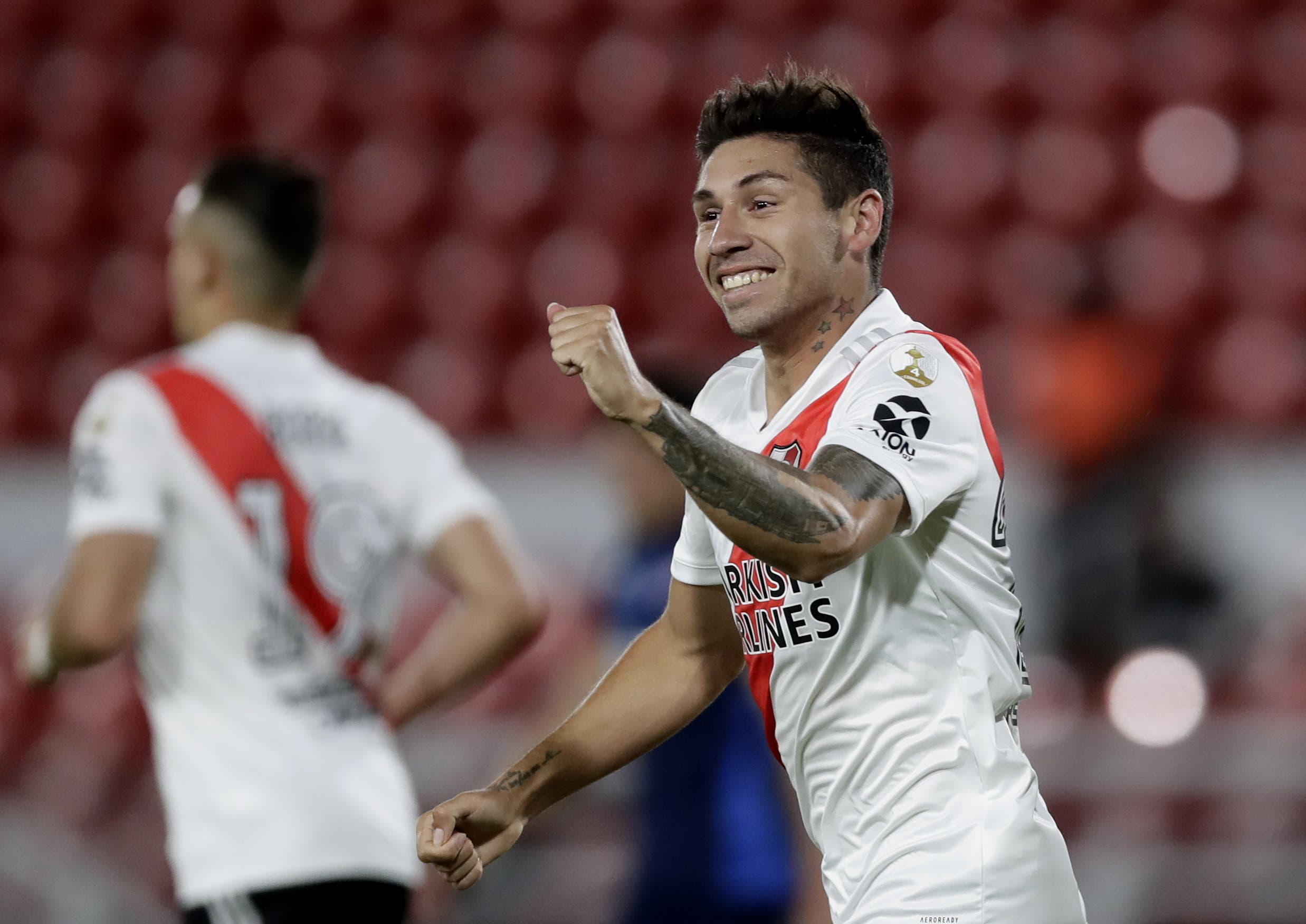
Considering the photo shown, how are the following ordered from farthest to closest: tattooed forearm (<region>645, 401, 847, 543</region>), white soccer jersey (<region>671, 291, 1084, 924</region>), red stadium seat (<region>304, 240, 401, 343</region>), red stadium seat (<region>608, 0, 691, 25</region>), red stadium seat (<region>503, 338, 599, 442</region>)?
1. red stadium seat (<region>608, 0, 691, 25</region>)
2. red stadium seat (<region>304, 240, 401, 343</region>)
3. red stadium seat (<region>503, 338, 599, 442</region>)
4. white soccer jersey (<region>671, 291, 1084, 924</region>)
5. tattooed forearm (<region>645, 401, 847, 543</region>)

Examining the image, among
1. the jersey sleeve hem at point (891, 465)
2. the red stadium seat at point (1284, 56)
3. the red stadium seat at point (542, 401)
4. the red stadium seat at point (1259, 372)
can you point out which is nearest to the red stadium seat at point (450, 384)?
the red stadium seat at point (542, 401)

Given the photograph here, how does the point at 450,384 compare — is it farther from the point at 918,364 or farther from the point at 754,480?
the point at 754,480

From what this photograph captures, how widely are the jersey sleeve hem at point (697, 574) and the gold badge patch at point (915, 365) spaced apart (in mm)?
470

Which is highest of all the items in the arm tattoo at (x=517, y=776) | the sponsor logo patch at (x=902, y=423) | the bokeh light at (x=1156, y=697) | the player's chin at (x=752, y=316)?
the player's chin at (x=752, y=316)

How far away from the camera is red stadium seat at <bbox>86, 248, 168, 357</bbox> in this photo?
7.49 metres

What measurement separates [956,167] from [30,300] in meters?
4.26

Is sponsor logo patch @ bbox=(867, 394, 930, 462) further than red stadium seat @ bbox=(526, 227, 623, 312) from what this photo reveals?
No

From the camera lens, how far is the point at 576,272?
7414mm

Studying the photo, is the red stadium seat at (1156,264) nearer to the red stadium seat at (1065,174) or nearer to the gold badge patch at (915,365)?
the red stadium seat at (1065,174)

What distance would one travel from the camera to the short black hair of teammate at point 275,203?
318 cm

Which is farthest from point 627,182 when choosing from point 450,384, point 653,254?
point 450,384

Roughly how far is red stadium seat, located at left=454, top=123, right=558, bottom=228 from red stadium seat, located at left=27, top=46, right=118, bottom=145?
1.78m

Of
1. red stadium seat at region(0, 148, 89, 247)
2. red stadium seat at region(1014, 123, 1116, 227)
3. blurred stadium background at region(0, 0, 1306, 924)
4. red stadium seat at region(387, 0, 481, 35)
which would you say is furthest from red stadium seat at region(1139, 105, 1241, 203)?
red stadium seat at region(0, 148, 89, 247)

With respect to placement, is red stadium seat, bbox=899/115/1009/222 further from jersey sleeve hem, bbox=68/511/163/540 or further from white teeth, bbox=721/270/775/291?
white teeth, bbox=721/270/775/291
